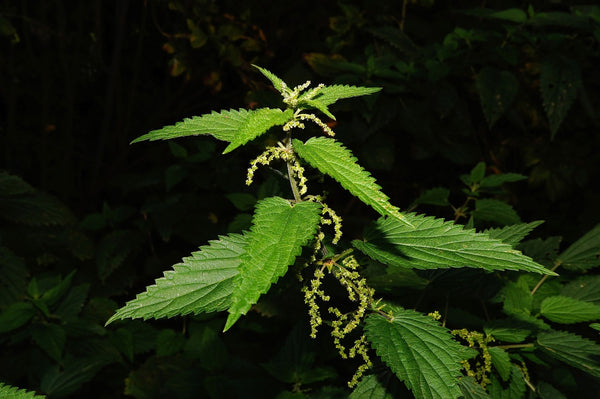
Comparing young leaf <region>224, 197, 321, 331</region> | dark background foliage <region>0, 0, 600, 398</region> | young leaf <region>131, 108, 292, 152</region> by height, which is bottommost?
dark background foliage <region>0, 0, 600, 398</region>

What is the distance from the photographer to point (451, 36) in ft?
8.85

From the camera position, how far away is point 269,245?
803 mm

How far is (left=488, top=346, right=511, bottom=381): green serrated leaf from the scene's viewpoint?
120cm

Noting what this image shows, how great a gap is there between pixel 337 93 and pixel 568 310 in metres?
0.98

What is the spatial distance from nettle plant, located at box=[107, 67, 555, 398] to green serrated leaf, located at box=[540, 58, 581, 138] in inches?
72.0

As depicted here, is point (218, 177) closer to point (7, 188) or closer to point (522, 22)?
point (7, 188)

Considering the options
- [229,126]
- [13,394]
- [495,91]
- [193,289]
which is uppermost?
[229,126]

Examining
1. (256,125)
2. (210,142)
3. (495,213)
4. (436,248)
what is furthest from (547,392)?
(210,142)

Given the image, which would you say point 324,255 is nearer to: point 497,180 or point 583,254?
point 583,254

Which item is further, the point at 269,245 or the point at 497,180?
the point at 497,180

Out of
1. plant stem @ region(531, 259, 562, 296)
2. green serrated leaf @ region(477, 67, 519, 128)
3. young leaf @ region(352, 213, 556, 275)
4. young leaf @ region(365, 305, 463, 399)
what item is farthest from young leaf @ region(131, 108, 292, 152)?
green serrated leaf @ region(477, 67, 519, 128)

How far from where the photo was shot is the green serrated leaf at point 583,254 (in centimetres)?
161

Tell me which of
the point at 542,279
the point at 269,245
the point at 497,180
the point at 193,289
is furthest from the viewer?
the point at 497,180

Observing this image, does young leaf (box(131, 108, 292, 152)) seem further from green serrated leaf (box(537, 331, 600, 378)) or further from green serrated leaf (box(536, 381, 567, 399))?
green serrated leaf (box(536, 381, 567, 399))
